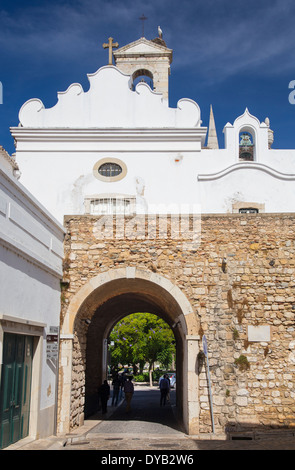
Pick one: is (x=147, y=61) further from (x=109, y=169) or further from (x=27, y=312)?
(x=27, y=312)

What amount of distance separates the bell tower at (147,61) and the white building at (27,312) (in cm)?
1510

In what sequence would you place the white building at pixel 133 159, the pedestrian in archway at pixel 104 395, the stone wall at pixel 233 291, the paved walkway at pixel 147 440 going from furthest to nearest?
the white building at pixel 133 159, the pedestrian in archway at pixel 104 395, the stone wall at pixel 233 291, the paved walkway at pixel 147 440

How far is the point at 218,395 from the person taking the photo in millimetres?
11438

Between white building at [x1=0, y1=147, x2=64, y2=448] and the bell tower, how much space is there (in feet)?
49.5

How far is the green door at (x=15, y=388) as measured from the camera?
8.67 metres

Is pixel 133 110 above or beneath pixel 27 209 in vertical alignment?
above

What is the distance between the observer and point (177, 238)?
12336 millimetres

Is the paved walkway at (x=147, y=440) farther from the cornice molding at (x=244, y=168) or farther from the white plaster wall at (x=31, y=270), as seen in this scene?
the cornice molding at (x=244, y=168)

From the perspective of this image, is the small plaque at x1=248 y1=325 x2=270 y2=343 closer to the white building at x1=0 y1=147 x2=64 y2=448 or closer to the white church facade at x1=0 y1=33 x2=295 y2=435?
the white church facade at x1=0 y1=33 x2=295 y2=435

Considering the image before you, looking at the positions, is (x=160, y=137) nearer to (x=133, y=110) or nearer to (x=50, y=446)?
(x=133, y=110)

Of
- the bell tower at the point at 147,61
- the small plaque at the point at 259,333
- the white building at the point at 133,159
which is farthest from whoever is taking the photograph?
the bell tower at the point at 147,61

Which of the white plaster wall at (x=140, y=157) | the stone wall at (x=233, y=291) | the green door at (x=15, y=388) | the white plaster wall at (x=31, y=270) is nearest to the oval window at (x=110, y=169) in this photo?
the white plaster wall at (x=140, y=157)

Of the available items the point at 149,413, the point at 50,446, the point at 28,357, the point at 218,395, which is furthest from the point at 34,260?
the point at 149,413
